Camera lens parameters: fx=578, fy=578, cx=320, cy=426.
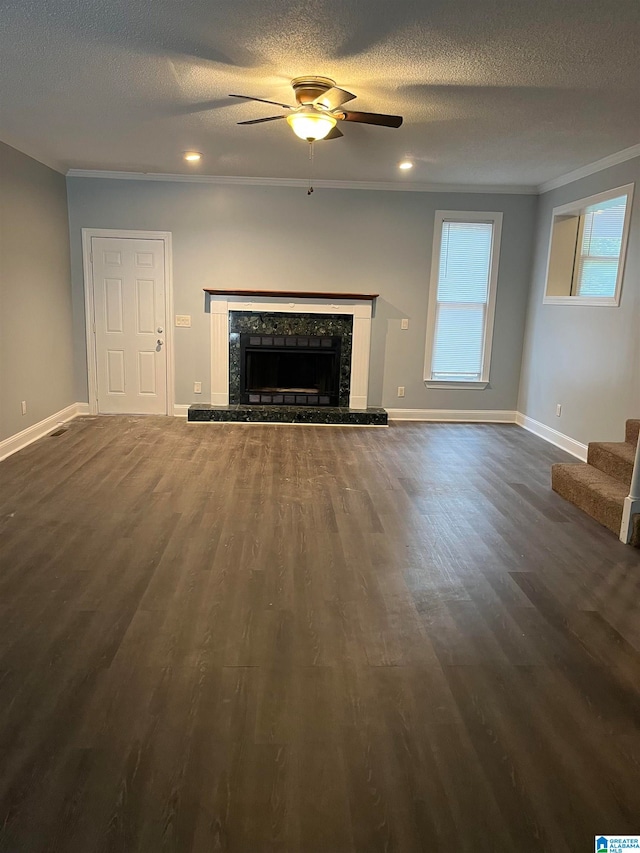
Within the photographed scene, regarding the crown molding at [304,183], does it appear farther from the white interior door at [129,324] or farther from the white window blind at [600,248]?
the white window blind at [600,248]

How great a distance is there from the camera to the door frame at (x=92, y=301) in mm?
6402

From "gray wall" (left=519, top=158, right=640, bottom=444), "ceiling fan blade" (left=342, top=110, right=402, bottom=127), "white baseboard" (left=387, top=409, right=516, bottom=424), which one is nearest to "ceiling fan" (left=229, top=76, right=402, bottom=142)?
"ceiling fan blade" (left=342, top=110, right=402, bottom=127)

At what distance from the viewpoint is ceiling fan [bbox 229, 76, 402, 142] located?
3371 mm

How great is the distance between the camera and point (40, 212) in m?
5.57

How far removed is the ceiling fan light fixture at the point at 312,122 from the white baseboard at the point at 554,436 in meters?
3.67

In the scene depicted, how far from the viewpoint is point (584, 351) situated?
5.46m

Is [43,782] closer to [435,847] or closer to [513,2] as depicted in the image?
[435,847]

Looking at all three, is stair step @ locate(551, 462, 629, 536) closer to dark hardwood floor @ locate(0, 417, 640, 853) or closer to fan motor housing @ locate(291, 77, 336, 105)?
dark hardwood floor @ locate(0, 417, 640, 853)

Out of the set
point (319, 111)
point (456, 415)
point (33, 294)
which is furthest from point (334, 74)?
point (456, 415)

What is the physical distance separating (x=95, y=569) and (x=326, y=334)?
4.31 meters

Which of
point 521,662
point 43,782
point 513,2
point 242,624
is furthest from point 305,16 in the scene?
point 43,782

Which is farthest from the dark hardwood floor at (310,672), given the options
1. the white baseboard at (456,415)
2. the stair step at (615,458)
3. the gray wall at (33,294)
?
the white baseboard at (456,415)

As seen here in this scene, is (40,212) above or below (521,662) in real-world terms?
above

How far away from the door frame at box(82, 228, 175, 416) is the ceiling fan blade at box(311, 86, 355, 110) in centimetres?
342
